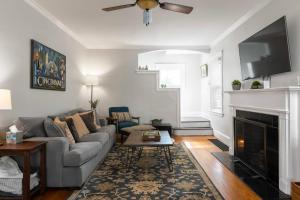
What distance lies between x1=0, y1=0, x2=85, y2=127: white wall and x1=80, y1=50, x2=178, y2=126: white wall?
200cm

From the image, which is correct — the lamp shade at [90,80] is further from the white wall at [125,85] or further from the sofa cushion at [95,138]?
the sofa cushion at [95,138]

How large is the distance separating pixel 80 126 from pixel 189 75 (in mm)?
4957

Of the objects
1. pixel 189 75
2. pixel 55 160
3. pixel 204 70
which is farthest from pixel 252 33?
pixel 189 75

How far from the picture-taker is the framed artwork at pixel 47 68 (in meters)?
3.52

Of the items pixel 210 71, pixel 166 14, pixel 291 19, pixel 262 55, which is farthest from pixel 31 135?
pixel 210 71

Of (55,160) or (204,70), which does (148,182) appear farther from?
(204,70)

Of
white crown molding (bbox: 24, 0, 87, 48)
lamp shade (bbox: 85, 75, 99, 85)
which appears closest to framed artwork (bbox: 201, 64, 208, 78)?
lamp shade (bbox: 85, 75, 99, 85)

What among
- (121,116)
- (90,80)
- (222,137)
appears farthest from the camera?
(90,80)

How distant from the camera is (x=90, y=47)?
646cm

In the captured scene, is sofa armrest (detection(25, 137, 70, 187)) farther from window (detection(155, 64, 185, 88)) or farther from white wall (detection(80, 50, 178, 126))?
window (detection(155, 64, 185, 88))

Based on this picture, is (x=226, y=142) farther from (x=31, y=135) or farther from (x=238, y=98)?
(x=31, y=135)

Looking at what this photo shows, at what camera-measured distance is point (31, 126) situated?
304 cm

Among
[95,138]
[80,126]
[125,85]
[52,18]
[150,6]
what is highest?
[52,18]

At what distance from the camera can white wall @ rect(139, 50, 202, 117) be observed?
25.9 ft
